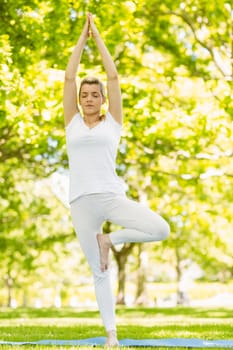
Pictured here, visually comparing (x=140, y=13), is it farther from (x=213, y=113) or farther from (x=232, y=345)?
(x=232, y=345)

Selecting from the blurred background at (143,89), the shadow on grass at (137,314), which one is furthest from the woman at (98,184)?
the shadow on grass at (137,314)

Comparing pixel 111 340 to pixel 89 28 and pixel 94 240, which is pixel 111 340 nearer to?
pixel 94 240

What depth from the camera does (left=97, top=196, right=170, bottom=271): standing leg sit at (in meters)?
5.78

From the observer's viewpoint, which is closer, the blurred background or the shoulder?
the shoulder

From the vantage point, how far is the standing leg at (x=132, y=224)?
578 cm

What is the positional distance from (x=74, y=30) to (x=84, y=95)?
26.8ft

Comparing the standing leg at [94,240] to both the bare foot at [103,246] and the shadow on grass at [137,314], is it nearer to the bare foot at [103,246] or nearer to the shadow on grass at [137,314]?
the bare foot at [103,246]

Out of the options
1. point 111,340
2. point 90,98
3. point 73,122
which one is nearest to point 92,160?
point 73,122

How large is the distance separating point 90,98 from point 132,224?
122 cm

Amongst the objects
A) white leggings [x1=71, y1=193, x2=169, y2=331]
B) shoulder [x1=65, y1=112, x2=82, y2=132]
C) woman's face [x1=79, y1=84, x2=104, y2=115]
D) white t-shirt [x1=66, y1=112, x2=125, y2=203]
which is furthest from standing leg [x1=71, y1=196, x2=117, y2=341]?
woman's face [x1=79, y1=84, x2=104, y2=115]

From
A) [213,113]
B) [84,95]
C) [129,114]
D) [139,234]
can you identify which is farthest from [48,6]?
[139,234]

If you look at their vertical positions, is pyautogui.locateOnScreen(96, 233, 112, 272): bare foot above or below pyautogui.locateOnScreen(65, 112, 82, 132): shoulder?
below

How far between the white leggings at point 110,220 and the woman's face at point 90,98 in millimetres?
804

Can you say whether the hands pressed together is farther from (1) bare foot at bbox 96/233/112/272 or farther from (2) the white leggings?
(1) bare foot at bbox 96/233/112/272
